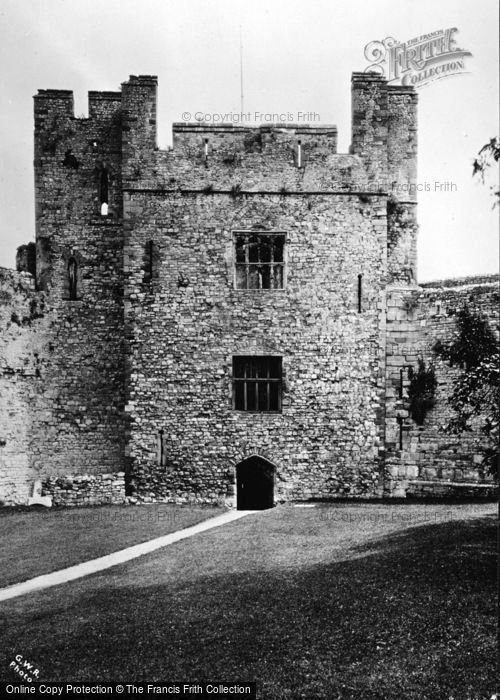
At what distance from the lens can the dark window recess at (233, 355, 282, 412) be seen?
66.2ft

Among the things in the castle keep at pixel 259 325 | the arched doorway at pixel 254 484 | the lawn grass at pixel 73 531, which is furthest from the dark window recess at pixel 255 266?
the lawn grass at pixel 73 531

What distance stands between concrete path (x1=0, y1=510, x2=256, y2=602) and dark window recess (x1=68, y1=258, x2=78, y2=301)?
28.0ft

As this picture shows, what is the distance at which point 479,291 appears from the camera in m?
19.3

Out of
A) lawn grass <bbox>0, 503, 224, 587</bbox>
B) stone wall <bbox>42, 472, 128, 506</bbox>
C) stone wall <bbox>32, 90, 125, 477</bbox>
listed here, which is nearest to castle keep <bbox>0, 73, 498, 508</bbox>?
stone wall <bbox>42, 472, 128, 506</bbox>

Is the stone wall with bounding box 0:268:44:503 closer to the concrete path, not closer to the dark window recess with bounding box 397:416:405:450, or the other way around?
the concrete path

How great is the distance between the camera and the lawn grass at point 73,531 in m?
12.7

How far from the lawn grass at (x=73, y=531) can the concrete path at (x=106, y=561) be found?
6.6 inches

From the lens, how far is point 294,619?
31.1 ft

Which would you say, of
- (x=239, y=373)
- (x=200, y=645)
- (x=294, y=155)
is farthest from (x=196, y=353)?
(x=200, y=645)

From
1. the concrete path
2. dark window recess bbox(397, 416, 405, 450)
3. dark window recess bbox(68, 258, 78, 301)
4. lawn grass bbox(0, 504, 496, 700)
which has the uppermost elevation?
dark window recess bbox(68, 258, 78, 301)

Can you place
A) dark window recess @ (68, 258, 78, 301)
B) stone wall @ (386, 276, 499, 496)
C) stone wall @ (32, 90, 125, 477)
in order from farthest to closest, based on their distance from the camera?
dark window recess @ (68, 258, 78, 301) < stone wall @ (32, 90, 125, 477) < stone wall @ (386, 276, 499, 496)

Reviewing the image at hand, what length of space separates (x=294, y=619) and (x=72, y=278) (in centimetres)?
1499

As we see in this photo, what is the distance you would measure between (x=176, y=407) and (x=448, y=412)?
797 centimetres

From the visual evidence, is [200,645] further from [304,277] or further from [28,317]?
[28,317]
